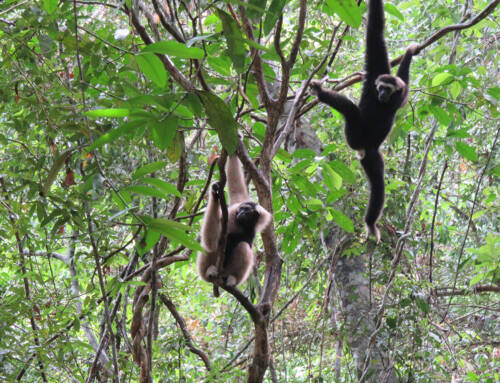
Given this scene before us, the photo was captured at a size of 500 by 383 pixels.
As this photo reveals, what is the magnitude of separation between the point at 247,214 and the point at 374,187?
4.74 ft

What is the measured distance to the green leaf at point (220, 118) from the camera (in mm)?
1716

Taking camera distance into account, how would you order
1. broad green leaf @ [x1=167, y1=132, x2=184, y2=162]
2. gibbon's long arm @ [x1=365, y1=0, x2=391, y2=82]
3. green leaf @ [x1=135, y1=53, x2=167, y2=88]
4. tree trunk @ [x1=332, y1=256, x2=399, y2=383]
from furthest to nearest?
tree trunk @ [x1=332, y1=256, x2=399, y2=383] < gibbon's long arm @ [x1=365, y1=0, x2=391, y2=82] < broad green leaf @ [x1=167, y1=132, x2=184, y2=162] < green leaf @ [x1=135, y1=53, x2=167, y2=88]

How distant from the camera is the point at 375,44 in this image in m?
4.31

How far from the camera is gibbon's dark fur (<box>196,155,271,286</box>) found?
3.75m

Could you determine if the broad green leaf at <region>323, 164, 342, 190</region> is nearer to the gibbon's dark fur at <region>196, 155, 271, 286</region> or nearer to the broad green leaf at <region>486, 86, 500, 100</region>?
the gibbon's dark fur at <region>196, 155, 271, 286</region>

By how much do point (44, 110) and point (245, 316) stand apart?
413 centimetres

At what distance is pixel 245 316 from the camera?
620 centimetres

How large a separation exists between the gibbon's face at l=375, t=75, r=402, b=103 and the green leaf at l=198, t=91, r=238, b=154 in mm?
2850

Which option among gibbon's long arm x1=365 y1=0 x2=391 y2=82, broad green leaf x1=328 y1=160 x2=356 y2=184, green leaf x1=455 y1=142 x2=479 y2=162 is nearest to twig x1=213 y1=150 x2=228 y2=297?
broad green leaf x1=328 y1=160 x2=356 y2=184

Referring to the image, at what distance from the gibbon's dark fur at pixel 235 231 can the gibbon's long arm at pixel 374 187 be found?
3.93ft

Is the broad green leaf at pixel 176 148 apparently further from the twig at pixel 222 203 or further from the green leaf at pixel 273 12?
the green leaf at pixel 273 12

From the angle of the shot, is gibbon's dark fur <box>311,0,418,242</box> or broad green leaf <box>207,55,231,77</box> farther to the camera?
gibbon's dark fur <box>311,0,418,242</box>

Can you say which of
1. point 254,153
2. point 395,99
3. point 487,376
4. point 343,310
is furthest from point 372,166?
point 487,376

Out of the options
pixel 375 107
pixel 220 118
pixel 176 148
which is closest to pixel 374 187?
pixel 375 107
